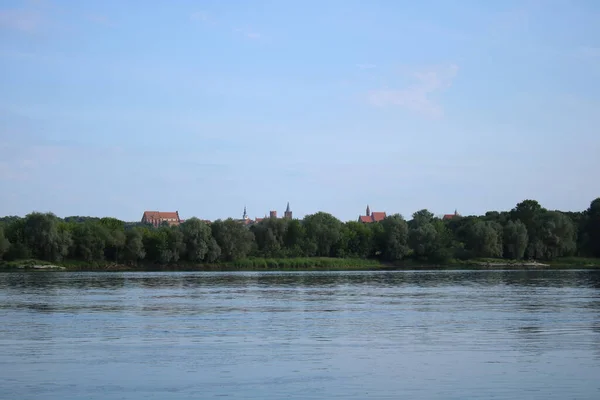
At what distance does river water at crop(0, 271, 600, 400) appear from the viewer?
17406 millimetres

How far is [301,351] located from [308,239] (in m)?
101

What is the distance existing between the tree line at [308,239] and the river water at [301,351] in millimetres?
68625

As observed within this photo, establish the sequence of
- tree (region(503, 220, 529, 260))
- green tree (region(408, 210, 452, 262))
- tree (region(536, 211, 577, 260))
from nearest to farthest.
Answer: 1. tree (region(503, 220, 529, 260))
2. tree (region(536, 211, 577, 260))
3. green tree (region(408, 210, 452, 262))

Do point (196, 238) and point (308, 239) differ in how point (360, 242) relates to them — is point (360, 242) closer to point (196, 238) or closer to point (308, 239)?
point (308, 239)

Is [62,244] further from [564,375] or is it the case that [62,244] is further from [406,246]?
[564,375]

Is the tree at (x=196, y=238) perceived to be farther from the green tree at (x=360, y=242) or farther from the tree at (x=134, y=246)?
the green tree at (x=360, y=242)

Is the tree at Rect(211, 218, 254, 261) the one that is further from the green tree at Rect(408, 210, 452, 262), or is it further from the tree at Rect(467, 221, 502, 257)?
the tree at Rect(467, 221, 502, 257)

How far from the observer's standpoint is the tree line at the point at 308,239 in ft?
352

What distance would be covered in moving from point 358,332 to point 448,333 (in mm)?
3071

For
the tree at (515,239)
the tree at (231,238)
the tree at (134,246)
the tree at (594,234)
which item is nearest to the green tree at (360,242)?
the tree at (231,238)

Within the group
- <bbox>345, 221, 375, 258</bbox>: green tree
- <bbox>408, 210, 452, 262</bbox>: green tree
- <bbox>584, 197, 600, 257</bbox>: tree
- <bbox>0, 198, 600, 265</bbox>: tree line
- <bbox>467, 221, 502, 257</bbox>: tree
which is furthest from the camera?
<bbox>584, 197, 600, 257</bbox>: tree

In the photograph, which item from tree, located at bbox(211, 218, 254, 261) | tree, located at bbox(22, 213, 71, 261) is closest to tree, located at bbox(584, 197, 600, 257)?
tree, located at bbox(211, 218, 254, 261)

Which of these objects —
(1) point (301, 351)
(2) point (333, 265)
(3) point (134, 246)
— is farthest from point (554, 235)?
(1) point (301, 351)

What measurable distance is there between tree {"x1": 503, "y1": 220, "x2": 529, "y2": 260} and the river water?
79.8 m
